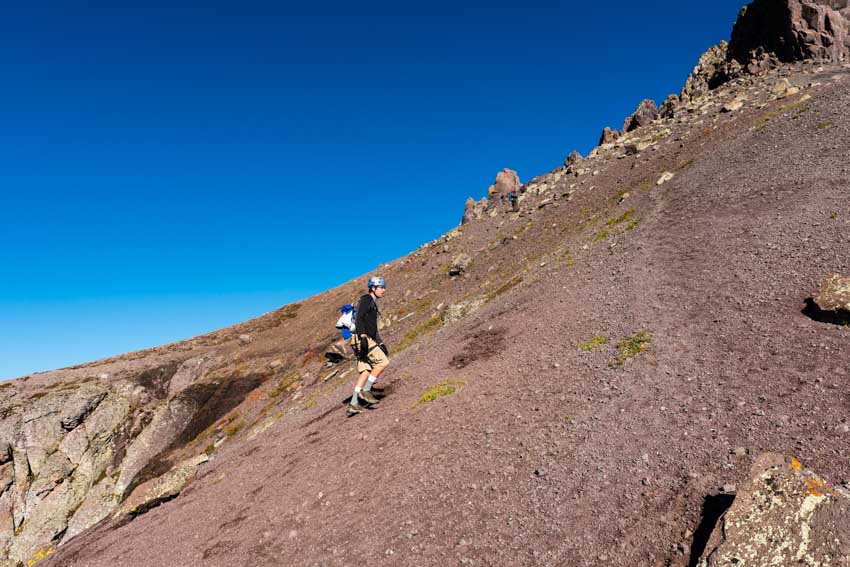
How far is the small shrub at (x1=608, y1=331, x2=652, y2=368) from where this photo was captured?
38.8 feet

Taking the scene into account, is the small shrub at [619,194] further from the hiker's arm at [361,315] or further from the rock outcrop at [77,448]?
the rock outcrop at [77,448]

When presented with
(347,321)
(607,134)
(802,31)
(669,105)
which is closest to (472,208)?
(607,134)

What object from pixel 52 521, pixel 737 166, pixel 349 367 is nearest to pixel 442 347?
pixel 349 367

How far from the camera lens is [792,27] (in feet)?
166

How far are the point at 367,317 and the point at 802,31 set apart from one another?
208 feet

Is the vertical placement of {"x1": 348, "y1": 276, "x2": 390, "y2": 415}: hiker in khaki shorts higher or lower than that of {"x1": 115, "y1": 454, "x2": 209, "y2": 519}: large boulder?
higher

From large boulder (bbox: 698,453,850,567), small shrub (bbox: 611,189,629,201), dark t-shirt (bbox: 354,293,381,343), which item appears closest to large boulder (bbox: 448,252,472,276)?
small shrub (bbox: 611,189,629,201)

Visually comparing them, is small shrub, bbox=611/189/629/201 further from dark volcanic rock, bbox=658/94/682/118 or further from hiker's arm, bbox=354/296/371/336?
dark volcanic rock, bbox=658/94/682/118

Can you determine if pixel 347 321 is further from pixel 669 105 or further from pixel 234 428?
pixel 669 105

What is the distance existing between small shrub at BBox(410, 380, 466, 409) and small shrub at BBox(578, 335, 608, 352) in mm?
3741

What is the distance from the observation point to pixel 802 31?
1960 inches

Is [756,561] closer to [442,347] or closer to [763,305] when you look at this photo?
[763,305]

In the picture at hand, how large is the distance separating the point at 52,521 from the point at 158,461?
1154 centimetres

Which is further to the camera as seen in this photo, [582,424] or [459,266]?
[459,266]
